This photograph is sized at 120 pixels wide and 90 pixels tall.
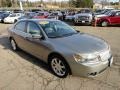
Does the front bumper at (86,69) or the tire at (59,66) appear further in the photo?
the tire at (59,66)

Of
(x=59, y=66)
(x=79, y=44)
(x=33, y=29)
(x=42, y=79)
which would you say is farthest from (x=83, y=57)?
(x=33, y=29)

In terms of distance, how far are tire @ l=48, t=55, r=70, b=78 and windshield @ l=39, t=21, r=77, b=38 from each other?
76 centimetres

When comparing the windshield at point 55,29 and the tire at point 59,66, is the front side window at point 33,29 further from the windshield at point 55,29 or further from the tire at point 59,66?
the tire at point 59,66

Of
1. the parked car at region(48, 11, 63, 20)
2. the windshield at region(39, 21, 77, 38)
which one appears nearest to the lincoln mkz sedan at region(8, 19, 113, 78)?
the windshield at region(39, 21, 77, 38)

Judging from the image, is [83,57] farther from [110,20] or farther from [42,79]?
[110,20]

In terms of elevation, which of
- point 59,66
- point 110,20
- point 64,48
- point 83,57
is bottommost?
point 59,66

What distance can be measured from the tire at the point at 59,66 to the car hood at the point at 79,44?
0.33 metres

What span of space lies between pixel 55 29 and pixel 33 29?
728mm

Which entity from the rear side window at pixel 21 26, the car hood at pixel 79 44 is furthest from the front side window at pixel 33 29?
the car hood at pixel 79 44

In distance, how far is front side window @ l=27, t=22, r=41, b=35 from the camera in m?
5.93

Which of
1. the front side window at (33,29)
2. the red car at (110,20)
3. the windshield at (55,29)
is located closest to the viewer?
the windshield at (55,29)

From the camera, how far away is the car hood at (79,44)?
188 inches

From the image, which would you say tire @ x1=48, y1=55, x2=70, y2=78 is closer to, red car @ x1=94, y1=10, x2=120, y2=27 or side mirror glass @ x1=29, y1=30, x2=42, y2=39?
side mirror glass @ x1=29, y1=30, x2=42, y2=39

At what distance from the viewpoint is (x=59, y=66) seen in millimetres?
5148
